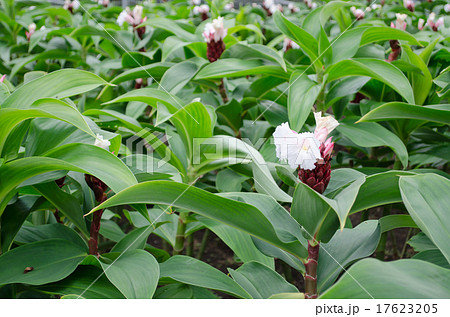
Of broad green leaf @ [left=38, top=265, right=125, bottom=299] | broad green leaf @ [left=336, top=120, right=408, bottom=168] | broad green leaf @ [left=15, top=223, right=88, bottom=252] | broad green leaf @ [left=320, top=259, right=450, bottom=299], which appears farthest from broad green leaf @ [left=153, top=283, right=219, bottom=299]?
broad green leaf @ [left=336, top=120, right=408, bottom=168]

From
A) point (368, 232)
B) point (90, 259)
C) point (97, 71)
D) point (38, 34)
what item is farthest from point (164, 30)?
point (368, 232)

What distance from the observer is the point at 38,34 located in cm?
217

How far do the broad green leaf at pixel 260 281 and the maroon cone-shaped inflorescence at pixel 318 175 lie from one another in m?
0.22

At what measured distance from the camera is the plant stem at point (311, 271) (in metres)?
0.89

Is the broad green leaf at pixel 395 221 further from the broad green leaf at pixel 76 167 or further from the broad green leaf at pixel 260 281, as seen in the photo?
the broad green leaf at pixel 76 167

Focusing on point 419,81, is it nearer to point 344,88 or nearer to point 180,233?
point 344,88

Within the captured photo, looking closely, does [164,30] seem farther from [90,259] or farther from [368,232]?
[368,232]

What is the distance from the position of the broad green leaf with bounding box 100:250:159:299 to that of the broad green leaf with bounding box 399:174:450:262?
494mm

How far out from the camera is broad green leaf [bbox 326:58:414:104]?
1.25 meters

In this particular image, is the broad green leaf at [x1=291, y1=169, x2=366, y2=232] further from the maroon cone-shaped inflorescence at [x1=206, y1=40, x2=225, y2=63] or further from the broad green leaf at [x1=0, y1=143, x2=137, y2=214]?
the maroon cone-shaped inflorescence at [x1=206, y1=40, x2=225, y2=63]

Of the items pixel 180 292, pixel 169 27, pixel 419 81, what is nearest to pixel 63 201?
pixel 180 292

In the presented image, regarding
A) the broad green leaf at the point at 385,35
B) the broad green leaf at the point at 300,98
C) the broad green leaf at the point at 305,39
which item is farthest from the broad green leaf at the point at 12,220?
the broad green leaf at the point at 385,35

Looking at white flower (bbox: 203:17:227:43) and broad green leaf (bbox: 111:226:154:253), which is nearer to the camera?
broad green leaf (bbox: 111:226:154:253)
